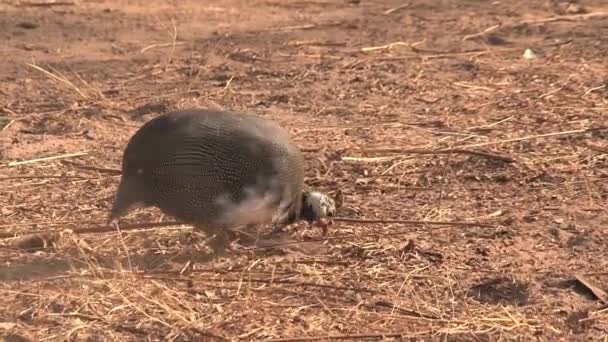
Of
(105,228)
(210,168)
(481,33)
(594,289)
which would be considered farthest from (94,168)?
(481,33)

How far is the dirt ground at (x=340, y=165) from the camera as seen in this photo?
14.0 ft

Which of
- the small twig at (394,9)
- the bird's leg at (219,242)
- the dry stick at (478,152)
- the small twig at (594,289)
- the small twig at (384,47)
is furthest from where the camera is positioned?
the small twig at (394,9)

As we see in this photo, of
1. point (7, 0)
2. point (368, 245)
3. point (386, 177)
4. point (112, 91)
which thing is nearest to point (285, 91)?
point (112, 91)

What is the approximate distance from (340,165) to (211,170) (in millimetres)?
1554

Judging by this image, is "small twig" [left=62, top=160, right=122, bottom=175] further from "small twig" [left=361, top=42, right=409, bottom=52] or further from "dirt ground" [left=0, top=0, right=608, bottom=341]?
"small twig" [left=361, top=42, right=409, bottom=52]

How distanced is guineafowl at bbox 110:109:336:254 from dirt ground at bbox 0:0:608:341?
0.23 m

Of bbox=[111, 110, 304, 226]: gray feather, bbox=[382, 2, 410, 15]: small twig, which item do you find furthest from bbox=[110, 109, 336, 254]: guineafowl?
bbox=[382, 2, 410, 15]: small twig

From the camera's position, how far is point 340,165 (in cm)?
609

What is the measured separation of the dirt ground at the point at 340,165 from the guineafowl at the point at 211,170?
226 millimetres

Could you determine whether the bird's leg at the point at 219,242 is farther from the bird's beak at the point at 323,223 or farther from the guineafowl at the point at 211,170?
the bird's beak at the point at 323,223

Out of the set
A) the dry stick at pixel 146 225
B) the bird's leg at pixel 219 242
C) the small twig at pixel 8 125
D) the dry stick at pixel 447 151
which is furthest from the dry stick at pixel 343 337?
the small twig at pixel 8 125

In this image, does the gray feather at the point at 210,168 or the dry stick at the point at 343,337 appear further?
the gray feather at the point at 210,168

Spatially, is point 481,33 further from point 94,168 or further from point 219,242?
point 219,242

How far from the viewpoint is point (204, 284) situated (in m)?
4.53
